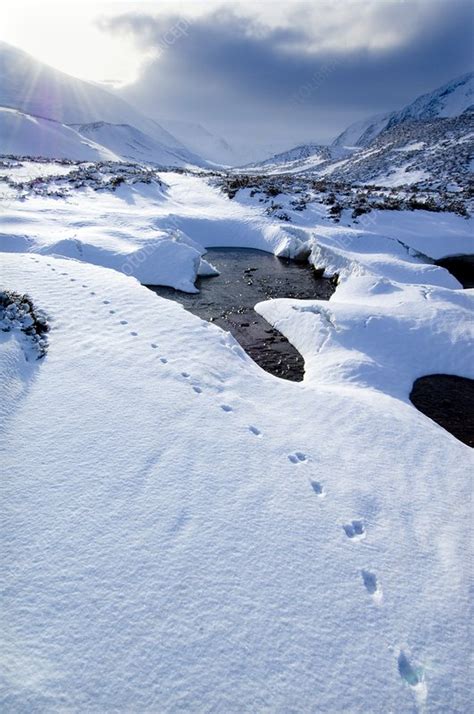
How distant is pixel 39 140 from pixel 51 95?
113 metres

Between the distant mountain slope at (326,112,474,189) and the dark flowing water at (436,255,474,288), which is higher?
the distant mountain slope at (326,112,474,189)

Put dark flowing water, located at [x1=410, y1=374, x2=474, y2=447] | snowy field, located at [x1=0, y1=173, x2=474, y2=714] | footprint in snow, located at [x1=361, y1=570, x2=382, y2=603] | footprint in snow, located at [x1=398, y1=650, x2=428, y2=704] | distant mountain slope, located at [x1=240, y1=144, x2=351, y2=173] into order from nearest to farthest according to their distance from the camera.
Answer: snowy field, located at [x1=0, y1=173, x2=474, y2=714]
footprint in snow, located at [x1=398, y1=650, x2=428, y2=704]
footprint in snow, located at [x1=361, y1=570, x2=382, y2=603]
dark flowing water, located at [x1=410, y1=374, x2=474, y2=447]
distant mountain slope, located at [x1=240, y1=144, x2=351, y2=173]

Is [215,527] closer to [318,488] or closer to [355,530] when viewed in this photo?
[318,488]

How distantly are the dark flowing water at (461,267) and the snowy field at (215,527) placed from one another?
12.1 metres

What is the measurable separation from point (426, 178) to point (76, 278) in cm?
5078

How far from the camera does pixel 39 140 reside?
255 ft

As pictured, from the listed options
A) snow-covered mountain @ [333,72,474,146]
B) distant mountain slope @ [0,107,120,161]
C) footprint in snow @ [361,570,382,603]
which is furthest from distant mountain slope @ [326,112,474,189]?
snow-covered mountain @ [333,72,474,146]

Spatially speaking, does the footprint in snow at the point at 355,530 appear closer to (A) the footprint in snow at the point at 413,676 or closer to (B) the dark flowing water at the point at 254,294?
(A) the footprint in snow at the point at 413,676

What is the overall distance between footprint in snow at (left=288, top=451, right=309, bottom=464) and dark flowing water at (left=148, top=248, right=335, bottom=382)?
4.45 m

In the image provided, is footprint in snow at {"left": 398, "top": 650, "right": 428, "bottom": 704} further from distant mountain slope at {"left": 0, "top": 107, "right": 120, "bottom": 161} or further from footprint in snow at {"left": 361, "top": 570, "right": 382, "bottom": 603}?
distant mountain slope at {"left": 0, "top": 107, "right": 120, "bottom": 161}

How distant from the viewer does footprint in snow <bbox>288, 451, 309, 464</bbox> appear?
606 cm

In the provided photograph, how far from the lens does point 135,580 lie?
12.9 feet

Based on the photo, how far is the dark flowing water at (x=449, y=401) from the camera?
898 cm

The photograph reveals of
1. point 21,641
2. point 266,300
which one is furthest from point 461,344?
point 21,641
